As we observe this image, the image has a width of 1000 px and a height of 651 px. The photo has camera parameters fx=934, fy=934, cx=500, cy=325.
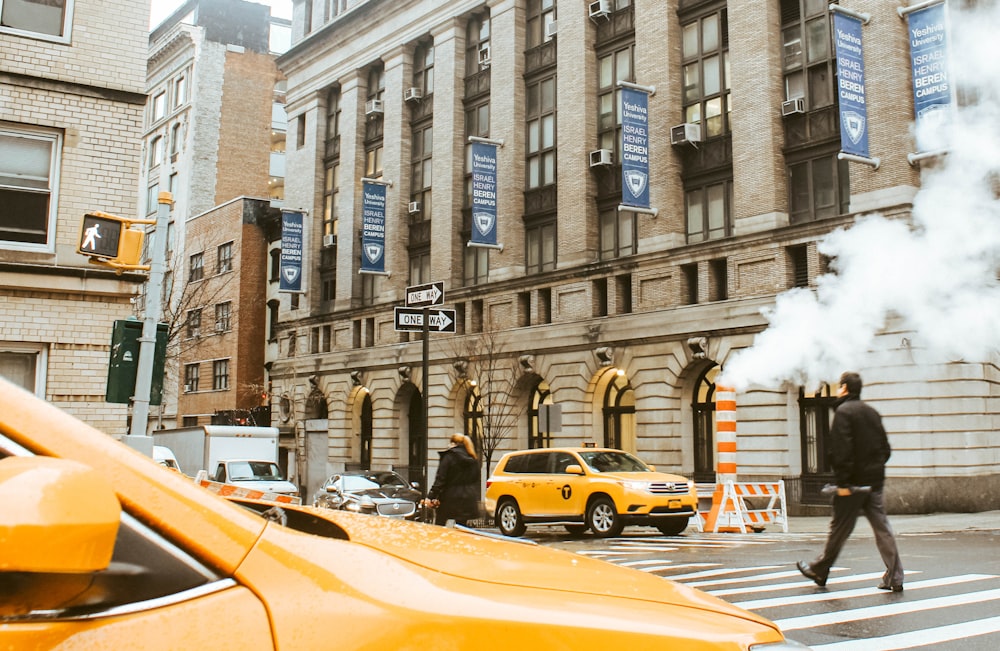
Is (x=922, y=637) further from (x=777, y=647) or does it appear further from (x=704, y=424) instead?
(x=704, y=424)

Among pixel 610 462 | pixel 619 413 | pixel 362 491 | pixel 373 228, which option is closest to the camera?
pixel 610 462

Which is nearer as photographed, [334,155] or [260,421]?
[334,155]

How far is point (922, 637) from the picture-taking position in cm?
650

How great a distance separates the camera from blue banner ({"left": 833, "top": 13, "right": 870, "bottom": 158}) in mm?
23734

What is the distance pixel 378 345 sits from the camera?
140 ft

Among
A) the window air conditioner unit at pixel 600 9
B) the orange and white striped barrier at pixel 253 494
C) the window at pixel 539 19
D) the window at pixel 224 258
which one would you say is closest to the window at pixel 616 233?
the window air conditioner unit at pixel 600 9

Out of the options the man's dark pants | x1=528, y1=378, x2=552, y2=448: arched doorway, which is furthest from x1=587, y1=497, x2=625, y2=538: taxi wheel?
x1=528, y1=378, x2=552, y2=448: arched doorway

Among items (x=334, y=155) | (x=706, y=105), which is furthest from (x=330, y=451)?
(x=706, y=105)

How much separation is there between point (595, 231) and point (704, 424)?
8.09 metres

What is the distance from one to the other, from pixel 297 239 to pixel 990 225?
32.8m

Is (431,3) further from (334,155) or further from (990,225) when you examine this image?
(990,225)

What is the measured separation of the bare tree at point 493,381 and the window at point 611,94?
27.3ft

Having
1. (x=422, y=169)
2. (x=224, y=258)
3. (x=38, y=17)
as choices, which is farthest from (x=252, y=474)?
(x=224, y=258)

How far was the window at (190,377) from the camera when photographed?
5888cm
